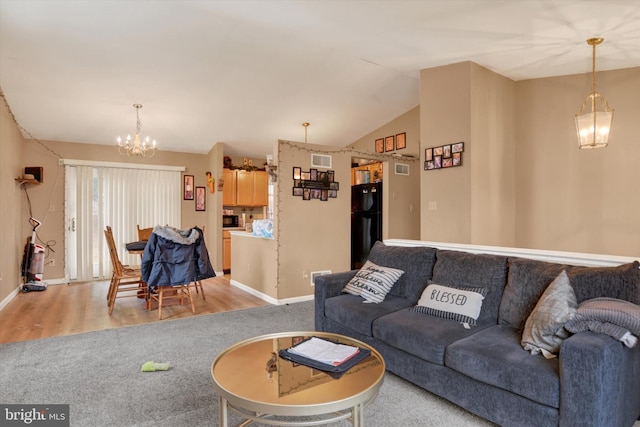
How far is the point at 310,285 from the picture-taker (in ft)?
Answer: 16.1

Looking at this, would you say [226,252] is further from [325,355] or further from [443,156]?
[325,355]

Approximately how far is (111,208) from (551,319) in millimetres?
6592

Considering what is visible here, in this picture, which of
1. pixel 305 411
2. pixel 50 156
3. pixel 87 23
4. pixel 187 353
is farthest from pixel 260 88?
pixel 305 411

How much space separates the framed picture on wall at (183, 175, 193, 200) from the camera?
698cm

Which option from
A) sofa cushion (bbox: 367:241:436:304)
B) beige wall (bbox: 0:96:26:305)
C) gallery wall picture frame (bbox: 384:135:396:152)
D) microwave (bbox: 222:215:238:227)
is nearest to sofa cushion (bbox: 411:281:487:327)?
sofa cushion (bbox: 367:241:436:304)

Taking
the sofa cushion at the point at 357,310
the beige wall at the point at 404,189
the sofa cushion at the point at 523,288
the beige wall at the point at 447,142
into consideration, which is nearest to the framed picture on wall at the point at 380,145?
the beige wall at the point at 404,189

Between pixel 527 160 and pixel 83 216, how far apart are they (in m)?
6.75

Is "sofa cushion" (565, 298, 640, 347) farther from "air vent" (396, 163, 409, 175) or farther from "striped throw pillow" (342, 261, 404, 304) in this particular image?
"air vent" (396, 163, 409, 175)

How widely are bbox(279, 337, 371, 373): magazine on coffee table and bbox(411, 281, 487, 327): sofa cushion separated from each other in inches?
31.2

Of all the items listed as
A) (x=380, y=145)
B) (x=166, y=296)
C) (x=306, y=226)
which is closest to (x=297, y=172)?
(x=306, y=226)

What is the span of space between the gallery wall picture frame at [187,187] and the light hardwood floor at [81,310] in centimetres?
215

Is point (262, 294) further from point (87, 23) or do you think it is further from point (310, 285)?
point (87, 23)

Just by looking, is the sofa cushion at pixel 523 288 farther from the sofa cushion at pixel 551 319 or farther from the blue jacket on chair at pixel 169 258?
the blue jacket on chair at pixel 169 258

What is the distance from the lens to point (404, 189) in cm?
586
